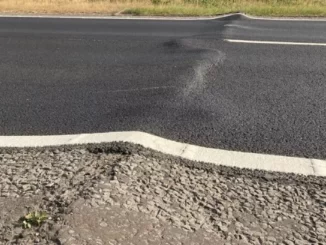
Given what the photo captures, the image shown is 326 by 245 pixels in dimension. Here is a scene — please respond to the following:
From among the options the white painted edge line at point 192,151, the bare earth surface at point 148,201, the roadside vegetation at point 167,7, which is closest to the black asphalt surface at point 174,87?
the white painted edge line at point 192,151

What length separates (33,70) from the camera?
286 inches

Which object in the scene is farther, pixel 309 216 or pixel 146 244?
pixel 309 216

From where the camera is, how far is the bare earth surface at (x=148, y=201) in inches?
113

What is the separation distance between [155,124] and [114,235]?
212 cm

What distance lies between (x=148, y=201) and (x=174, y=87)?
2.99 meters

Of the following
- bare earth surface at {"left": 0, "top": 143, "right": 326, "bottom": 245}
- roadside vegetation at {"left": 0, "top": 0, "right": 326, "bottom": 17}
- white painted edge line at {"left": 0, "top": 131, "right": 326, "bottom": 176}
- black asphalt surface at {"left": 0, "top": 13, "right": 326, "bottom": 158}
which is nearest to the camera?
bare earth surface at {"left": 0, "top": 143, "right": 326, "bottom": 245}

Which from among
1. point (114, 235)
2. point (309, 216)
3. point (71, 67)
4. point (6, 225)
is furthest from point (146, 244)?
point (71, 67)

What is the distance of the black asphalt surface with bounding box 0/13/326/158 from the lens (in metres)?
4.80

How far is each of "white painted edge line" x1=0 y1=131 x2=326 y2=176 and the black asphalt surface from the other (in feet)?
0.55

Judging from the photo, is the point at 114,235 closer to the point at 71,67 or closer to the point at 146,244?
the point at 146,244

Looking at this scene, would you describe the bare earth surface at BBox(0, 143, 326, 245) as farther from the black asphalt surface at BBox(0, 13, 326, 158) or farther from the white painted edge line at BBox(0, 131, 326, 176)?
the black asphalt surface at BBox(0, 13, 326, 158)

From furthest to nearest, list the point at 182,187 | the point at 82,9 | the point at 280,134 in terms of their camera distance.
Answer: the point at 82,9
the point at 280,134
the point at 182,187

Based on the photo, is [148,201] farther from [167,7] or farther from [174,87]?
[167,7]

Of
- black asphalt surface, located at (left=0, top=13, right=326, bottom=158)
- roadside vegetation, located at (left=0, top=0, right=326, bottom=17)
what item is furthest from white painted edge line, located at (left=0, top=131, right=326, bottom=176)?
roadside vegetation, located at (left=0, top=0, right=326, bottom=17)
